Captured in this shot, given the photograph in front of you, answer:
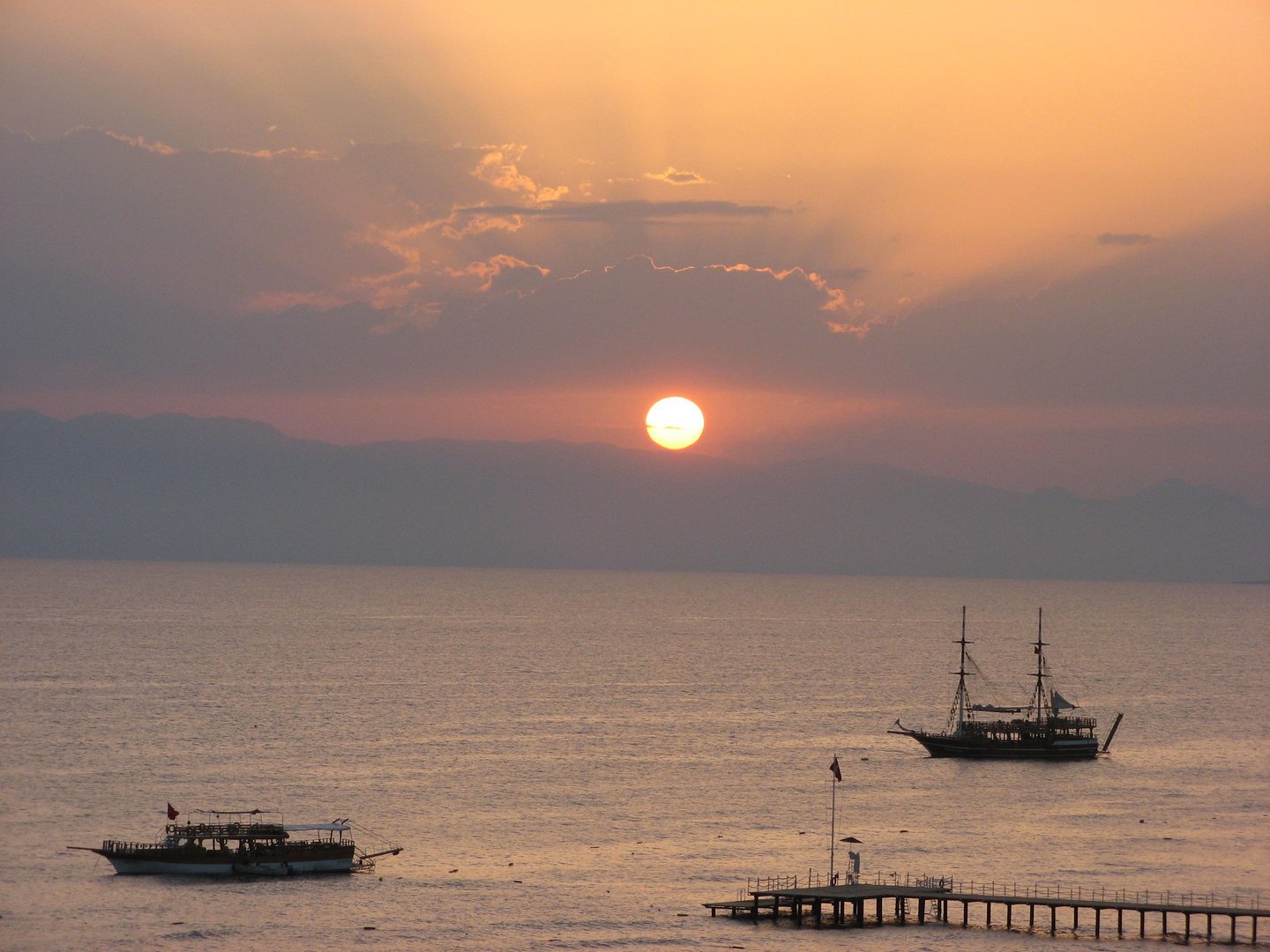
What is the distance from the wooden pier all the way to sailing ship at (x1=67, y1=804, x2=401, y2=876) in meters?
26.9

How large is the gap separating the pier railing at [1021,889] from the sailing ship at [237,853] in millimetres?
28058

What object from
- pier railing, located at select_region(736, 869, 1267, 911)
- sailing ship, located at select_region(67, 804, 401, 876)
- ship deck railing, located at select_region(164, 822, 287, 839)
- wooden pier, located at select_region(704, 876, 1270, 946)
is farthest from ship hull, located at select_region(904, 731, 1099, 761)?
→ ship deck railing, located at select_region(164, 822, 287, 839)

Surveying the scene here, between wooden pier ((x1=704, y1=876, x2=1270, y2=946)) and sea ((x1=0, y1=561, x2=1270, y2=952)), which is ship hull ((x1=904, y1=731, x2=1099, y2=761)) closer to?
sea ((x1=0, y1=561, x2=1270, y2=952))

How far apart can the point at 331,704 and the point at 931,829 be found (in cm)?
9415

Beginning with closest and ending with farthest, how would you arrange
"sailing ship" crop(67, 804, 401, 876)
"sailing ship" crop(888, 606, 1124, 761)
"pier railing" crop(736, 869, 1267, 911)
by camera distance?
"pier railing" crop(736, 869, 1267, 911) < "sailing ship" crop(67, 804, 401, 876) < "sailing ship" crop(888, 606, 1124, 761)

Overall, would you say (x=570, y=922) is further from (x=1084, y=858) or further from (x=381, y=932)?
(x=1084, y=858)

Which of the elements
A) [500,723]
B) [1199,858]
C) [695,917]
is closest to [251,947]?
[695,917]

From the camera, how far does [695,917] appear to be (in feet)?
286

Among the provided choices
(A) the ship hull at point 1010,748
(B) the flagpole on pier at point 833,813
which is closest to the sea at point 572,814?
(B) the flagpole on pier at point 833,813

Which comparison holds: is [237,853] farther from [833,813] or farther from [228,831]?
[833,813]

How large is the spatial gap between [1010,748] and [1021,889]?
219ft

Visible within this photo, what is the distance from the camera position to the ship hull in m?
156

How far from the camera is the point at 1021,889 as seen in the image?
9400cm

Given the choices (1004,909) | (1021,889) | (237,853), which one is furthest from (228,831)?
(1021,889)
